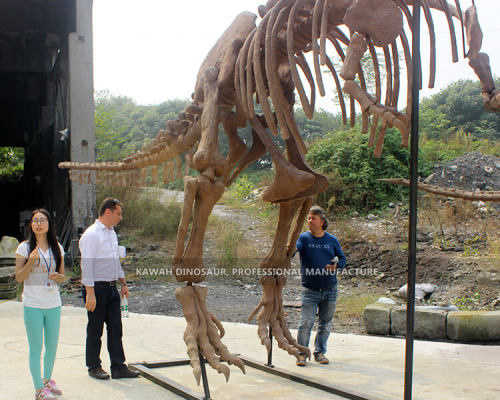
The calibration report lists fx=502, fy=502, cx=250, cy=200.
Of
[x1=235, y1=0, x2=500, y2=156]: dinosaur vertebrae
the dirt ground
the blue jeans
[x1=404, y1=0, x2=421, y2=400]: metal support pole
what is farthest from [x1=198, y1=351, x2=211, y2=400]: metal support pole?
the dirt ground

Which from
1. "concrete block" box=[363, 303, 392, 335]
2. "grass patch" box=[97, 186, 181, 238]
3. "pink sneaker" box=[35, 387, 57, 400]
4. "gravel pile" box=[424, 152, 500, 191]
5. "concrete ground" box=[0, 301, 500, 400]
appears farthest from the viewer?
"grass patch" box=[97, 186, 181, 238]

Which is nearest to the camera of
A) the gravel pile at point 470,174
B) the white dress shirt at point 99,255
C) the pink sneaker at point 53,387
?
the pink sneaker at point 53,387

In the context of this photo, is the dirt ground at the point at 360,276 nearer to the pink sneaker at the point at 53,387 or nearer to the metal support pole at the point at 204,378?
the metal support pole at the point at 204,378

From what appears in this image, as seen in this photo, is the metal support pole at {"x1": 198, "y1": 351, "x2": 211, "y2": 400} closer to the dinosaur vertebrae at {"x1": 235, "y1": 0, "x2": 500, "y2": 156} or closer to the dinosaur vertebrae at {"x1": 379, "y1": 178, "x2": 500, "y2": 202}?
the dinosaur vertebrae at {"x1": 235, "y1": 0, "x2": 500, "y2": 156}

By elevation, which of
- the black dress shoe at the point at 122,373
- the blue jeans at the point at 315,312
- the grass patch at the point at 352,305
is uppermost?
the blue jeans at the point at 315,312

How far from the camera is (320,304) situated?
5.29 m

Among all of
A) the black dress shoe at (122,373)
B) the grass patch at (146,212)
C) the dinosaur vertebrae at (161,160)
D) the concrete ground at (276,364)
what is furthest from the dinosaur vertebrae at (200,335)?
the grass patch at (146,212)

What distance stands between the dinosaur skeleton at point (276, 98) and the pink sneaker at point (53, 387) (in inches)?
44.3

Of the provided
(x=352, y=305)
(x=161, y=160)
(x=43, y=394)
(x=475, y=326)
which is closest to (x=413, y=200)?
(x=43, y=394)

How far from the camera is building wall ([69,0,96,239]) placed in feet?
33.9

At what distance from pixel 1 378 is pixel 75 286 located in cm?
551

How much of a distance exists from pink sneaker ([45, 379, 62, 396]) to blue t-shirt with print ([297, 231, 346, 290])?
249 cm

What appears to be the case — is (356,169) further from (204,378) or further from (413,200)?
(413,200)

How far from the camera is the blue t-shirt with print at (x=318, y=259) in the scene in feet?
16.9
